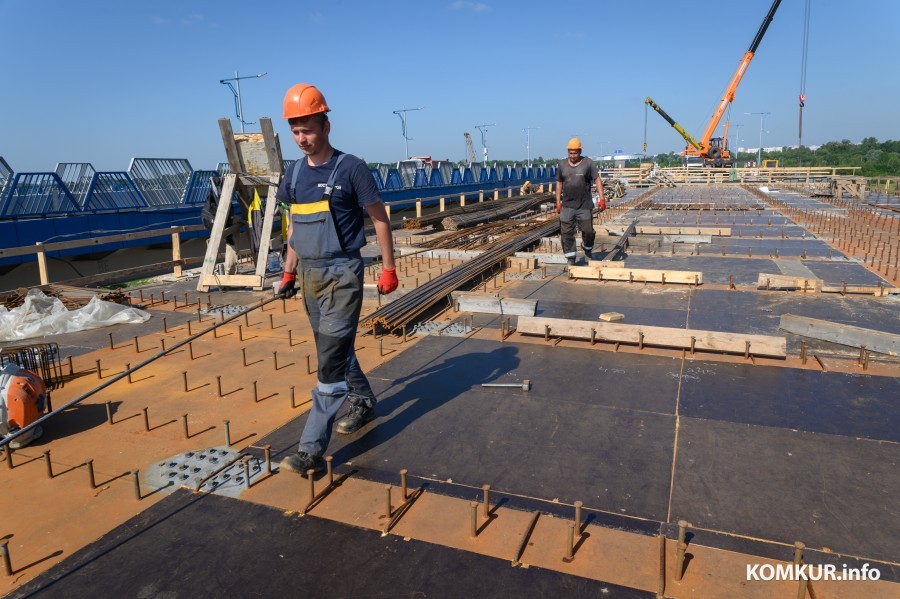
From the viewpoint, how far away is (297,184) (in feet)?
11.7

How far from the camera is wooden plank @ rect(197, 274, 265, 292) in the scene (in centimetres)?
863

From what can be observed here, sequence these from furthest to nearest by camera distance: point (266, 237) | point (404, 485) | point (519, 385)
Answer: point (266, 237) < point (519, 385) < point (404, 485)

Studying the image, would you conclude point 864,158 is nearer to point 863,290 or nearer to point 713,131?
point 713,131

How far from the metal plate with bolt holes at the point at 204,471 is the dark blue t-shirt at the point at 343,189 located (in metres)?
1.46

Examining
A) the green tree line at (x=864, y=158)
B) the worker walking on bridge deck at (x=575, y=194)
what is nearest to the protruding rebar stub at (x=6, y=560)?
the worker walking on bridge deck at (x=575, y=194)

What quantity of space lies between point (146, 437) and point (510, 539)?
8.49ft

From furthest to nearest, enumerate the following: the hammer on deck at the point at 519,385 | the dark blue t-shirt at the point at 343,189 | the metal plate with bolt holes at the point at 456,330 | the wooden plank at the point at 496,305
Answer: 1. the wooden plank at the point at 496,305
2. the metal plate with bolt holes at the point at 456,330
3. the hammer on deck at the point at 519,385
4. the dark blue t-shirt at the point at 343,189

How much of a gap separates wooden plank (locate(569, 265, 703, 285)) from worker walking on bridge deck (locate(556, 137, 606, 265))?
722 millimetres

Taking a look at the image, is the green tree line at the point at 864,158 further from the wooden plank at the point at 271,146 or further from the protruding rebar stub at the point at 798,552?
the protruding rebar stub at the point at 798,552

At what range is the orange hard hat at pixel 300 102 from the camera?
3.32m

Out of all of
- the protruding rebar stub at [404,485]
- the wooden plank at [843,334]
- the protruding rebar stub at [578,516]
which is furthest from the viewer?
the wooden plank at [843,334]

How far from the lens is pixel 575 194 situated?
9406 mm

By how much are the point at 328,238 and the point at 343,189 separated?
0.30 m

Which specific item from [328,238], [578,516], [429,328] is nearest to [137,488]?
[328,238]
